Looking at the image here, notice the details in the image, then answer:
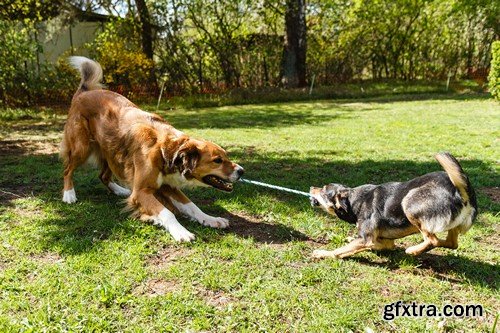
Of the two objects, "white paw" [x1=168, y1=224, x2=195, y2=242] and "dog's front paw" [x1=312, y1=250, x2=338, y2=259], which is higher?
"white paw" [x1=168, y1=224, x2=195, y2=242]

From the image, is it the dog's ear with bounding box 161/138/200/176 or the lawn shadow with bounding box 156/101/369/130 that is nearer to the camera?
the dog's ear with bounding box 161/138/200/176

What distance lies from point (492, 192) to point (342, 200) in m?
3.10

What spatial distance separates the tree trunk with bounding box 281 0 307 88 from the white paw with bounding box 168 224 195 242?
19102 millimetres

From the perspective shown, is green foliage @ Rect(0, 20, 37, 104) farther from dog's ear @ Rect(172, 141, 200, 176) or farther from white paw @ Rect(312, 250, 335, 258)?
white paw @ Rect(312, 250, 335, 258)

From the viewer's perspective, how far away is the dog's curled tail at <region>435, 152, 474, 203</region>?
10.8 feet

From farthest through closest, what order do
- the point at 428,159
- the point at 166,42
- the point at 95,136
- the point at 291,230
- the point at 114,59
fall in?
the point at 166,42 < the point at 114,59 < the point at 428,159 < the point at 95,136 < the point at 291,230

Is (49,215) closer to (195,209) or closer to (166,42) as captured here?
(195,209)

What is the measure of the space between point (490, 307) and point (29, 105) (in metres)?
18.4

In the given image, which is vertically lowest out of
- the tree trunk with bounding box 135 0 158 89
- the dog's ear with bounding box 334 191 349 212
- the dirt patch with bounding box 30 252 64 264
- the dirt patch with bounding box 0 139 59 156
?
the dirt patch with bounding box 30 252 64 264

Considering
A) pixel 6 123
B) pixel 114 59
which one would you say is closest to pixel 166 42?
pixel 114 59

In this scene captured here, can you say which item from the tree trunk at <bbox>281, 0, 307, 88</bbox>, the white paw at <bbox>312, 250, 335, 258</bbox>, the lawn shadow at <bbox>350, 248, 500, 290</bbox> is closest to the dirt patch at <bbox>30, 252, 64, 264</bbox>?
the white paw at <bbox>312, 250, 335, 258</bbox>

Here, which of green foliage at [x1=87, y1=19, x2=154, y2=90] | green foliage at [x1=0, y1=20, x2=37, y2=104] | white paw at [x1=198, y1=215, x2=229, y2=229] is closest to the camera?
white paw at [x1=198, y1=215, x2=229, y2=229]

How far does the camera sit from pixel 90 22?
21.8m

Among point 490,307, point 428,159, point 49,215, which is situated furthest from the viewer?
point 428,159
